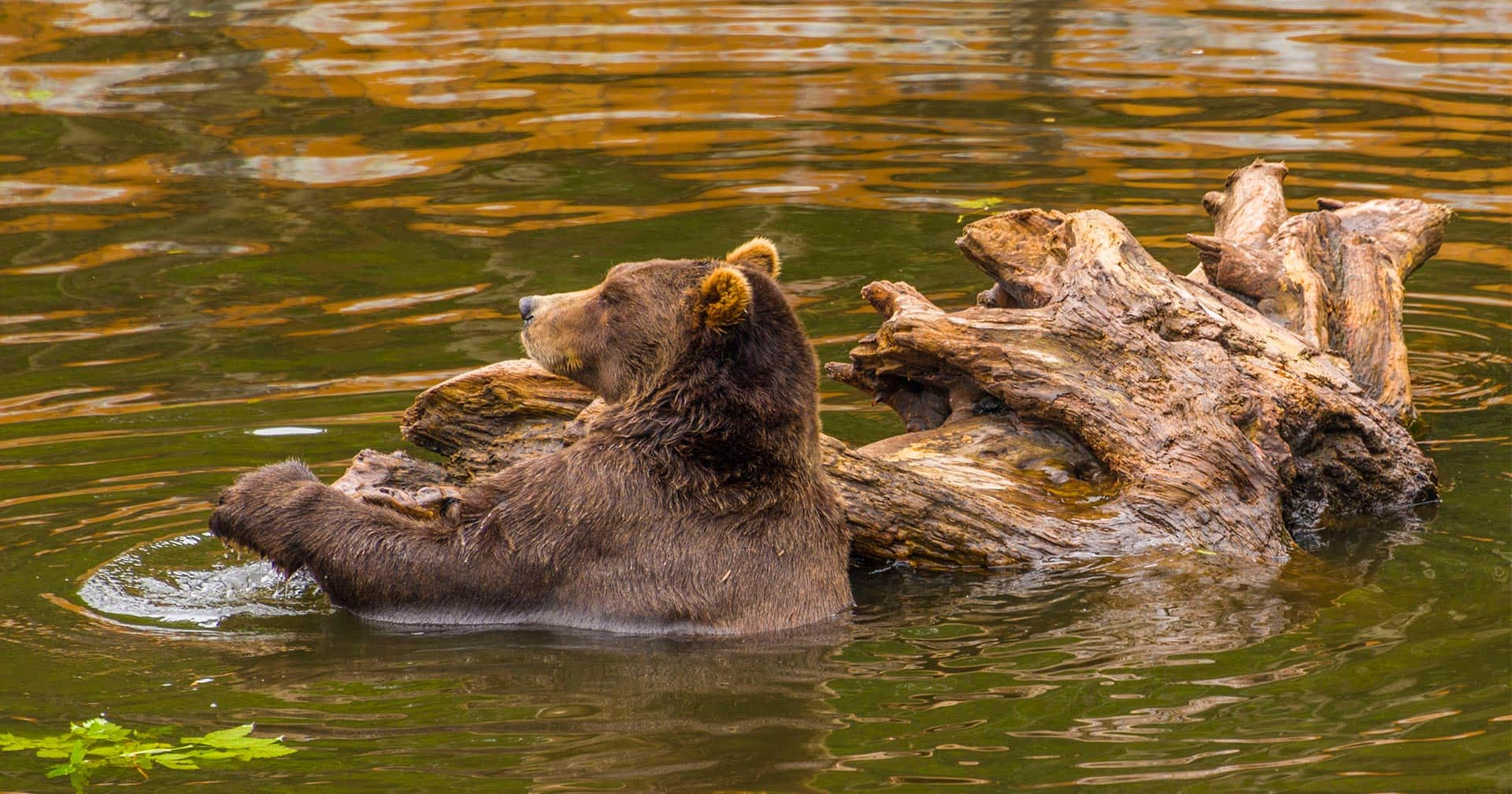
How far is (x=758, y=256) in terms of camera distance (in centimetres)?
868

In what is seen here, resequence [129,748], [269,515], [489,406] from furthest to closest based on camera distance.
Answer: [489,406] < [269,515] < [129,748]

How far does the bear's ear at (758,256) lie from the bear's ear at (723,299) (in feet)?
2.41

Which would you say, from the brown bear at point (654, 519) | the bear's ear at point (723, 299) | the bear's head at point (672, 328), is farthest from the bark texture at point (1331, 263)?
the bear's ear at point (723, 299)

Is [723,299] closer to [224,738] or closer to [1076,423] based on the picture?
[1076,423]

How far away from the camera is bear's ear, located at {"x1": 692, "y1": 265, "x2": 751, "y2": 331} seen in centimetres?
761

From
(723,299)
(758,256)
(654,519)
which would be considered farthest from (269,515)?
(758,256)

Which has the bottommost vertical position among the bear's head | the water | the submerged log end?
the water

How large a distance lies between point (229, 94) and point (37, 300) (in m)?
8.08

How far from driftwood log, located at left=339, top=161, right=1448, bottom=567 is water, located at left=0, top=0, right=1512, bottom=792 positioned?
265mm

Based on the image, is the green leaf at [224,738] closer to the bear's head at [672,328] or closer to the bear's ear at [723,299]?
the bear's head at [672,328]

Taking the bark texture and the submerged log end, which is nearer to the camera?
the submerged log end

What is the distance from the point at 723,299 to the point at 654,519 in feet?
3.37

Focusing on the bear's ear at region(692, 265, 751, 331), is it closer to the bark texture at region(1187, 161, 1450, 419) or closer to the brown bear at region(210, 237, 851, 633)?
the brown bear at region(210, 237, 851, 633)

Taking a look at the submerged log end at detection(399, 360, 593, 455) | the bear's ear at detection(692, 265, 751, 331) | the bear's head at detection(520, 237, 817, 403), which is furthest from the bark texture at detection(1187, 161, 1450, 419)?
the submerged log end at detection(399, 360, 593, 455)
